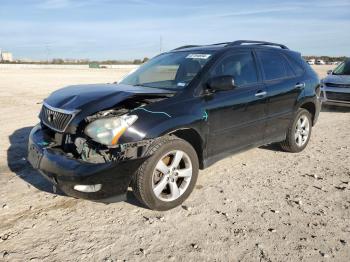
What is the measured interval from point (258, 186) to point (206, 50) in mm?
1936

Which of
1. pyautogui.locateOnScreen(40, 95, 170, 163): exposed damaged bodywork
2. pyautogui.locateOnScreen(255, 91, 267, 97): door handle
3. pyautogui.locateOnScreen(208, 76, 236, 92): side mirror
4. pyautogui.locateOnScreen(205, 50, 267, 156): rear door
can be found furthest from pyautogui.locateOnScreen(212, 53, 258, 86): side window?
pyautogui.locateOnScreen(40, 95, 170, 163): exposed damaged bodywork

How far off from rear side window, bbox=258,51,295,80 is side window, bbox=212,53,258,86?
0.97ft

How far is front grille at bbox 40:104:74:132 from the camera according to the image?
149 inches

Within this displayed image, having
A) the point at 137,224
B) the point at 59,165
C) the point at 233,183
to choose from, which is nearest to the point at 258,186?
the point at 233,183

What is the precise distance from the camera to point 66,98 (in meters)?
4.09

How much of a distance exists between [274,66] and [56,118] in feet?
10.9

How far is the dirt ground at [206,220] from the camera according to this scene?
315cm

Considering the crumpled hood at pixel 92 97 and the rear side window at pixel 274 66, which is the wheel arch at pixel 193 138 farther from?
the rear side window at pixel 274 66

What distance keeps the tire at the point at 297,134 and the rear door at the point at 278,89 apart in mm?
150

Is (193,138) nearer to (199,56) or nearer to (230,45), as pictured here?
(199,56)

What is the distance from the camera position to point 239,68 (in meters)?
4.83

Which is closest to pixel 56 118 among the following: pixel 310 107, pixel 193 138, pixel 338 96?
pixel 193 138

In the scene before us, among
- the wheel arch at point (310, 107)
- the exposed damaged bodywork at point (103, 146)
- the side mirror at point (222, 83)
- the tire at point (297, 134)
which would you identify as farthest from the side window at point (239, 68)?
the wheel arch at point (310, 107)

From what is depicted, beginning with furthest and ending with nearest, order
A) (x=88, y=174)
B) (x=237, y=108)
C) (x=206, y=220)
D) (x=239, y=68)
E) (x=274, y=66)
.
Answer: (x=274, y=66)
(x=239, y=68)
(x=237, y=108)
(x=206, y=220)
(x=88, y=174)
